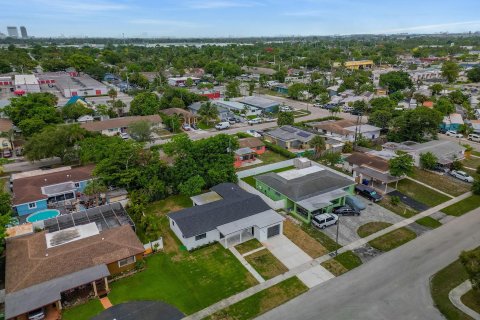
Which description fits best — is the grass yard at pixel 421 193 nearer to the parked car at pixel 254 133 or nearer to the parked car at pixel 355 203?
the parked car at pixel 355 203

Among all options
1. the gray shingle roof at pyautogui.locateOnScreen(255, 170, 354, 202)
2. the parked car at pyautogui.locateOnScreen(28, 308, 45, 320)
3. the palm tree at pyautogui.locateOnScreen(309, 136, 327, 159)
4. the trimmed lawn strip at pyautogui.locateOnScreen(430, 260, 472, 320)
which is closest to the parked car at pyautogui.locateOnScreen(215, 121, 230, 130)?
the palm tree at pyautogui.locateOnScreen(309, 136, 327, 159)

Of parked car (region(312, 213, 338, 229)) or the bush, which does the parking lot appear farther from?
the bush

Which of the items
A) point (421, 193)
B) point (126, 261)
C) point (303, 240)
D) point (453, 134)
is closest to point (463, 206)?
point (421, 193)

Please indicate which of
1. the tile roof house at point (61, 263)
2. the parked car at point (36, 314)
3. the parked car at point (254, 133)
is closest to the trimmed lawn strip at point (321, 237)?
the tile roof house at point (61, 263)

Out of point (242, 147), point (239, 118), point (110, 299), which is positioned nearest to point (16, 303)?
point (110, 299)

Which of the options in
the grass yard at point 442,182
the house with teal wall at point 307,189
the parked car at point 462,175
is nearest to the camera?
the house with teal wall at point 307,189

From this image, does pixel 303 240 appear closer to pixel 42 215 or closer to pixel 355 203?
pixel 355 203
